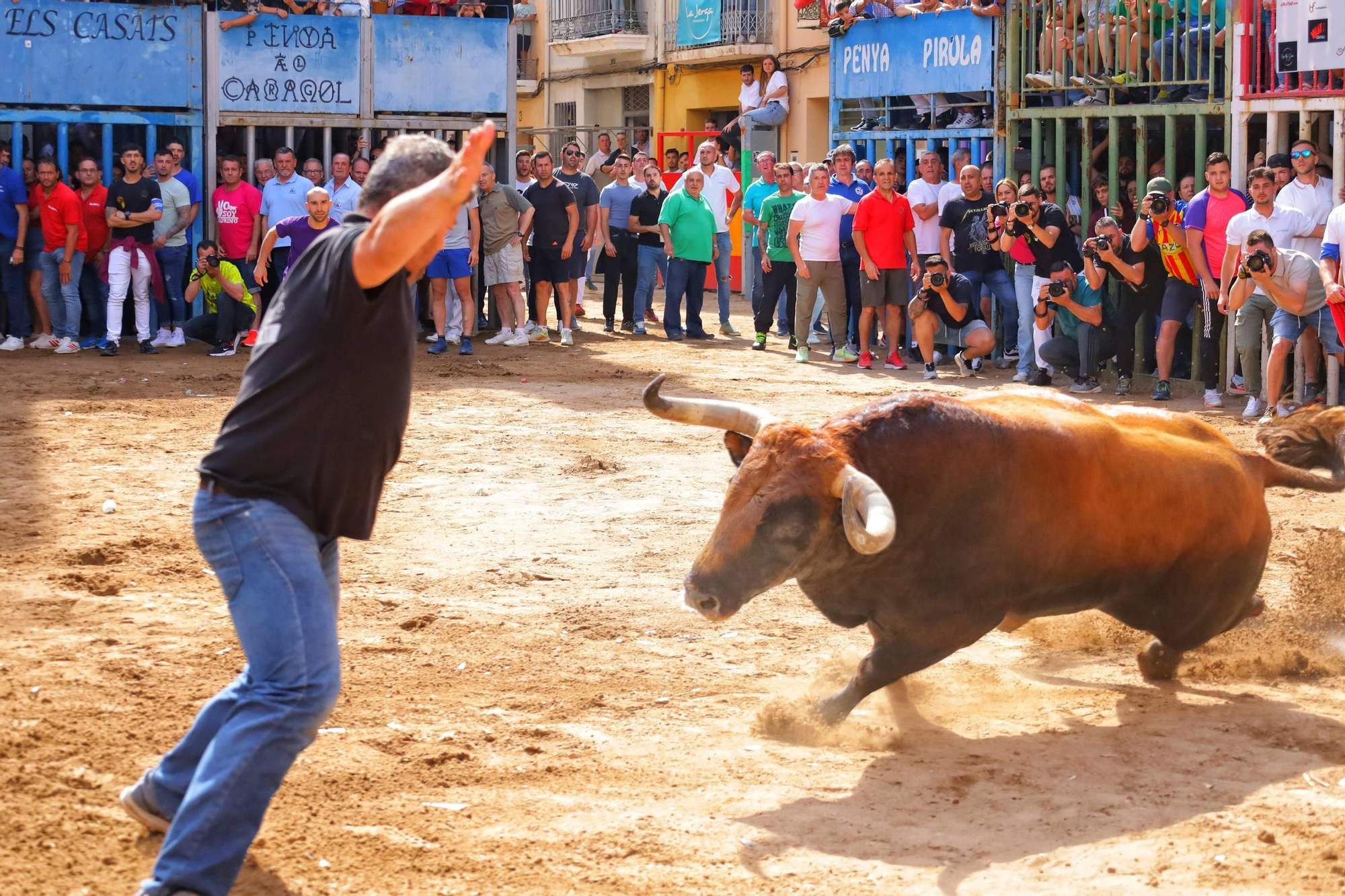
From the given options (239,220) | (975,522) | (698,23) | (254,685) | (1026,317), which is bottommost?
(254,685)

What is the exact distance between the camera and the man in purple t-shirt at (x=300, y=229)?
47.8ft

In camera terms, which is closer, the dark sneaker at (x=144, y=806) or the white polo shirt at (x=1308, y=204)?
the dark sneaker at (x=144, y=806)

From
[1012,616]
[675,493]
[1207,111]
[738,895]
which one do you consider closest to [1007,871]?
[738,895]

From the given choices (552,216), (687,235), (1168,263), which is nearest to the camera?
(1168,263)

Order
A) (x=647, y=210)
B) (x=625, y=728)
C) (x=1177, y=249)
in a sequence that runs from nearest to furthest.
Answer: (x=625, y=728) < (x=1177, y=249) < (x=647, y=210)

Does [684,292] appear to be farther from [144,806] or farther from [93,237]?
[144,806]

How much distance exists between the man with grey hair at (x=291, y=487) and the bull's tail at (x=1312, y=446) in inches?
156

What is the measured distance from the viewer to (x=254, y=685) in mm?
3734

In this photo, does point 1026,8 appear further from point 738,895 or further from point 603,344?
point 738,895

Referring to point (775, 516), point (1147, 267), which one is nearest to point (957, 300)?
point (1147, 267)

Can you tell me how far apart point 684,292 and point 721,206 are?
171 centimetres

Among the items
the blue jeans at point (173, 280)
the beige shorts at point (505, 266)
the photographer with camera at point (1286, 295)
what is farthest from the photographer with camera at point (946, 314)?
the blue jeans at point (173, 280)

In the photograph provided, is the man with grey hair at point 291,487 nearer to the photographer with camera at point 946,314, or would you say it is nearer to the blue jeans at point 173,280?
the photographer with camera at point 946,314

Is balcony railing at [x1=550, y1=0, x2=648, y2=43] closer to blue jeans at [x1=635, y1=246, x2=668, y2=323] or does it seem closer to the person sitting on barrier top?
blue jeans at [x1=635, y1=246, x2=668, y2=323]
